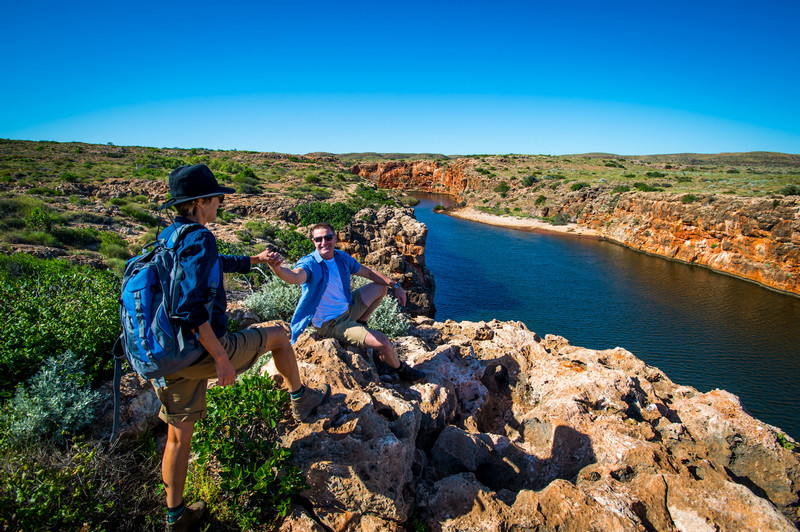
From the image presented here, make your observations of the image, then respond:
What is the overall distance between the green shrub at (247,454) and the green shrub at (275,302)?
3.37 metres

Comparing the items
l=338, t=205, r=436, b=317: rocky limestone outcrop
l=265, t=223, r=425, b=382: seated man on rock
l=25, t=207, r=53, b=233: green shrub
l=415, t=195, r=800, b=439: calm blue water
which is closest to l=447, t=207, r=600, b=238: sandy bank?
l=415, t=195, r=800, b=439: calm blue water

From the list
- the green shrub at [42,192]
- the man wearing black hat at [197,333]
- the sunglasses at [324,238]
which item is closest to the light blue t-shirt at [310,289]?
the sunglasses at [324,238]

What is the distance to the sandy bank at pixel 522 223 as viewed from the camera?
139 ft

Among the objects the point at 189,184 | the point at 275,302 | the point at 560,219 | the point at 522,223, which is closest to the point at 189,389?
the point at 189,184

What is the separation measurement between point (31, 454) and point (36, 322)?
6.35 ft

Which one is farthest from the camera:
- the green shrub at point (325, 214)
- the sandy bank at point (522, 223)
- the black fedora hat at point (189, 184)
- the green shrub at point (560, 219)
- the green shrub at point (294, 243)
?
the green shrub at point (560, 219)

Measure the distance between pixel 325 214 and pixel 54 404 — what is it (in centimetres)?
1643

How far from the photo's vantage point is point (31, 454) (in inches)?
110

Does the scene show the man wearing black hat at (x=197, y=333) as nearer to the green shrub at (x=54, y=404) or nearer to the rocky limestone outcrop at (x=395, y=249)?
the green shrub at (x=54, y=404)

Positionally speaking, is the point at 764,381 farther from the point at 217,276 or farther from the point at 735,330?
the point at 217,276

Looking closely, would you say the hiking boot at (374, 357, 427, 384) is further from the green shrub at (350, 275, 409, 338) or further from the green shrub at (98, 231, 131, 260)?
the green shrub at (98, 231, 131, 260)

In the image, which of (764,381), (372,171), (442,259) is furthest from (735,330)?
(372,171)

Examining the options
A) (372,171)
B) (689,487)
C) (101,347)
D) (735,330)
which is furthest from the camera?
(372,171)

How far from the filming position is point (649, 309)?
20750 mm
